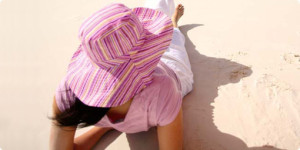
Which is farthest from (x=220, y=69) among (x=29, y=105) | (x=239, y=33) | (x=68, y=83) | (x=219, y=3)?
(x=29, y=105)

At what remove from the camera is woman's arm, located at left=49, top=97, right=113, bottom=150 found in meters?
1.31

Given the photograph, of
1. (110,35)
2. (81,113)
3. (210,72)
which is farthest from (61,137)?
(210,72)

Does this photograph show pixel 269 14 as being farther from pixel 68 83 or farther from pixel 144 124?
pixel 68 83

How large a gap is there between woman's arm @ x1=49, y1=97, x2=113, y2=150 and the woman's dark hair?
0.11 meters

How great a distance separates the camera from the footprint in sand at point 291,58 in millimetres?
1942

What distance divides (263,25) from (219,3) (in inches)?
24.5

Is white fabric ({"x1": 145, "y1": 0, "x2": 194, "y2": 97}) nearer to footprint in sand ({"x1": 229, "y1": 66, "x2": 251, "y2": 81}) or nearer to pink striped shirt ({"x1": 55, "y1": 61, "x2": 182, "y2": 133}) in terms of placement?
footprint in sand ({"x1": 229, "y1": 66, "x2": 251, "y2": 81})

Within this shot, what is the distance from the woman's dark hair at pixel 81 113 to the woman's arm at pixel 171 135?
12.6 inches

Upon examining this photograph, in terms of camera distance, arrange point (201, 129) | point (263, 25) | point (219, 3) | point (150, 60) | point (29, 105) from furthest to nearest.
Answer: point (219, 3), point (263, 25), point (29, 105), point (201, 129), point (150, 60)

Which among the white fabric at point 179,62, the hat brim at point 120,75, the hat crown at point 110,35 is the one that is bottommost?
the white fabric at point 179,62

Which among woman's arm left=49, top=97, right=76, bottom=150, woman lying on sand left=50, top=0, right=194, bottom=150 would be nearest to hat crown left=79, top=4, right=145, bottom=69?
woman lying on sand left=50, top=0, right=194, bottom=150

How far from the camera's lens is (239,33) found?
2.30 meters

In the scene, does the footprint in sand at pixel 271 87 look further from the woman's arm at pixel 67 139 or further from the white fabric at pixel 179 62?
the woman's arm at pixel 67 139

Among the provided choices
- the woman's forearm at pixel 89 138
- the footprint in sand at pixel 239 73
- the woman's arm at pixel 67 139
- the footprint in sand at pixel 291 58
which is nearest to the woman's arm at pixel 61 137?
the woman's arm at pixel 67 139
